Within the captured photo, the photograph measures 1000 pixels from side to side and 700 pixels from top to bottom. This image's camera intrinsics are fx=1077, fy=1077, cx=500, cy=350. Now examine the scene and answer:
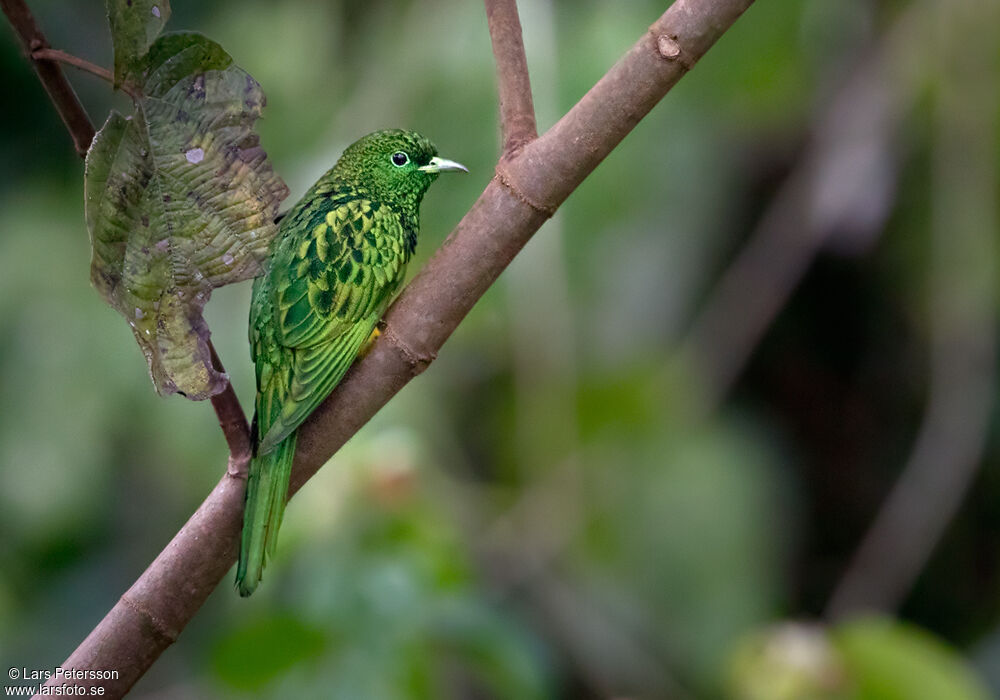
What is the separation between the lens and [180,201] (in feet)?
3.49

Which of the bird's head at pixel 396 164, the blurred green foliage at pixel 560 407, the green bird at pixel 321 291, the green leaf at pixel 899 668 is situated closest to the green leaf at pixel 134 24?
the green bird at pixel 321 291

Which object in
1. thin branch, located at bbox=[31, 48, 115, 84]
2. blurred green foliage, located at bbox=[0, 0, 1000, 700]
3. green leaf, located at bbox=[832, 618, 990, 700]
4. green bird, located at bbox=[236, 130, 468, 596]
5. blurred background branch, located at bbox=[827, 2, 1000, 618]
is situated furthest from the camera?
blurred background branch, located at bbox=[827, 2, 1000, 618]

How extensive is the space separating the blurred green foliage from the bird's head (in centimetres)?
75

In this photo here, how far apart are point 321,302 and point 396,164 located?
404 mm

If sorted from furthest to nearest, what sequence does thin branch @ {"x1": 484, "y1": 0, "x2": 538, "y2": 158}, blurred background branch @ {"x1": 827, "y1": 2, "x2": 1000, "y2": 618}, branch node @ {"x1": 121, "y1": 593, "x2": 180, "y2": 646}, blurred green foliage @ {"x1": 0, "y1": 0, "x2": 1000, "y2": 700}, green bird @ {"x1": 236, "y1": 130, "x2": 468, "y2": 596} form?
blurred background branch @ {"x1": 827, "y1": 2, "x2": 1000, "y2": 618} → blurred green foliage @ {"x1": 0, "y1": 0, "x2": 1000, "y2": 700} → thin branch @ {"x1": 484, "y1": 0, "x2": 538, "y2": 158} → green bird @ {"x1": 236, "y1": 130, "x2": 468, "y2": 596} → branch node @ {"x1": 121, "y1": 593, "x2": 180, "y2": 646}

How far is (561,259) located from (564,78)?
460mm

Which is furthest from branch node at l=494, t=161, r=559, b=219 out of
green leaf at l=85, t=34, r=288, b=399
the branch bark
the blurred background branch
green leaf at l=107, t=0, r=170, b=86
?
the blurred background branch

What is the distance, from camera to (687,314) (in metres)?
3.30

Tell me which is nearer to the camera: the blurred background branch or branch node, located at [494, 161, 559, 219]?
branch node, located at [494, 161, 559, 219]

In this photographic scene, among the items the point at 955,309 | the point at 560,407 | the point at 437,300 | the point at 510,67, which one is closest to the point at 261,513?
the point at 437,300

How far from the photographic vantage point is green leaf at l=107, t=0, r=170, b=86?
1.01 meters

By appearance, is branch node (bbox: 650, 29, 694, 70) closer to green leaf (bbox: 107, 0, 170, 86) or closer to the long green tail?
green leaf (bbox: 107, 0, 170, 86)

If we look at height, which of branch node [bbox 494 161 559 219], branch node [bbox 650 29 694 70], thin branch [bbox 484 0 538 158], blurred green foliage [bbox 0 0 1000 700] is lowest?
blurred green foliage [bbox 0 0 1000 700]

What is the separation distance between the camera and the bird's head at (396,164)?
1.74 m
